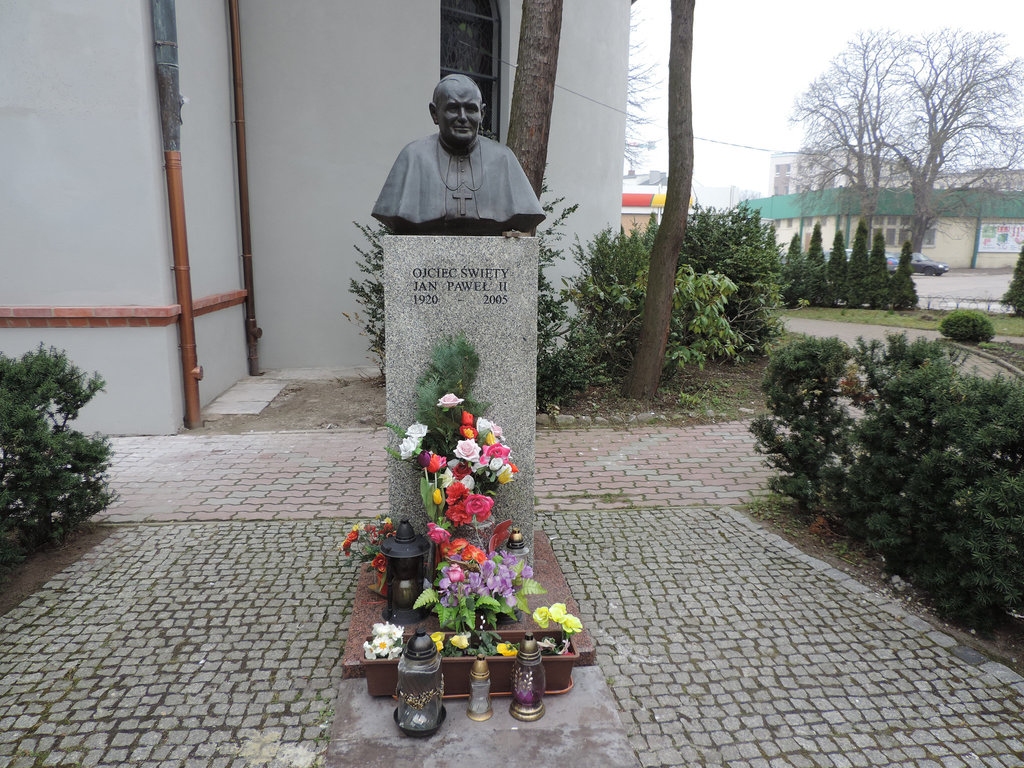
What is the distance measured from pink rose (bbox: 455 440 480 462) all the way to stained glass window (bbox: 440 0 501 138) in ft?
25.2

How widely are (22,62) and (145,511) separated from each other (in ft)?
14.1

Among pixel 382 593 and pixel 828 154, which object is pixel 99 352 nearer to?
pixel 382 593

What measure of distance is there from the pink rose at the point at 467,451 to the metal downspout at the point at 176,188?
470 centimetres

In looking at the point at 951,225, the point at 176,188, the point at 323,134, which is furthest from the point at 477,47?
the point at 951,225

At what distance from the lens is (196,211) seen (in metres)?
7.59

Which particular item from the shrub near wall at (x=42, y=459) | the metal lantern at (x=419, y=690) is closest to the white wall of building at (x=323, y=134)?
the shrub near wall at (x=42, y=459)

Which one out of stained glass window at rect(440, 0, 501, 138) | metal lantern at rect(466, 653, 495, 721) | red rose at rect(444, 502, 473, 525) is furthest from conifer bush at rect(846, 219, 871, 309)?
metal lantern at rect(466, 653, 495, 721)

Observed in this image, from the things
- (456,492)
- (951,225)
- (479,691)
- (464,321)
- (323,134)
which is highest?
(951,225)

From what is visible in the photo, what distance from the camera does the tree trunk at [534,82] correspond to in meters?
6.56

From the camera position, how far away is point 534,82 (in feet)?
21.7

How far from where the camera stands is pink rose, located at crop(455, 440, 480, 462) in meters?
3.30

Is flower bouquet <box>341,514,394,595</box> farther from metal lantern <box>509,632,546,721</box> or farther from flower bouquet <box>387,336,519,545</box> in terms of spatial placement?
metal lantern <box>509,632,546,721</box>

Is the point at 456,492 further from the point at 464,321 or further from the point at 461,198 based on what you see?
the point at 461,198

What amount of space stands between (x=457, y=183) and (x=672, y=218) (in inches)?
176
